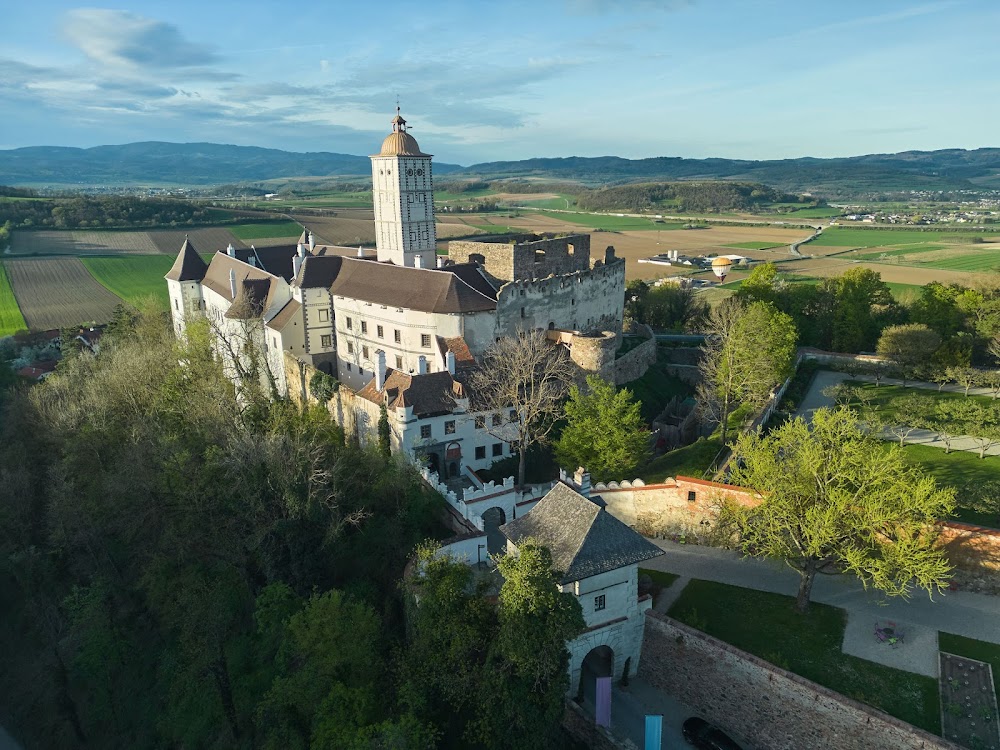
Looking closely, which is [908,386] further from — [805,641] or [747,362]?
[805,641]

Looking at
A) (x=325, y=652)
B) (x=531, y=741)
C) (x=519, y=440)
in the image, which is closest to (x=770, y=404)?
(x=519, y=440)

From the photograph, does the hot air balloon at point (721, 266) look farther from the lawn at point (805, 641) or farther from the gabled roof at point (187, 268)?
the lawn at point (805, 641)

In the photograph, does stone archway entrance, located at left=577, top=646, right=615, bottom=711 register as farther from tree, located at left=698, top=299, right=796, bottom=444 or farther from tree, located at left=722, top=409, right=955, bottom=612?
tree, located at left=698, top=299, right=796, bottom=444

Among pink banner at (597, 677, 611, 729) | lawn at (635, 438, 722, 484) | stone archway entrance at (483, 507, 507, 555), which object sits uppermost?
lawn at (635, 438, 722, 484)

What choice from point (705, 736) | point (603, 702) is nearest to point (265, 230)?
point (603, 702)

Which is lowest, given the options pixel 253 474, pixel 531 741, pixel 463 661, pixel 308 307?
pixel 531 741

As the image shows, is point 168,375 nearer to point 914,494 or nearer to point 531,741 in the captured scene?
point 531,741

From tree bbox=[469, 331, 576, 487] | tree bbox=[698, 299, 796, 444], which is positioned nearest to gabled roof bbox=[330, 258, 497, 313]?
tree bbox=[469, 331, 576, 487]
